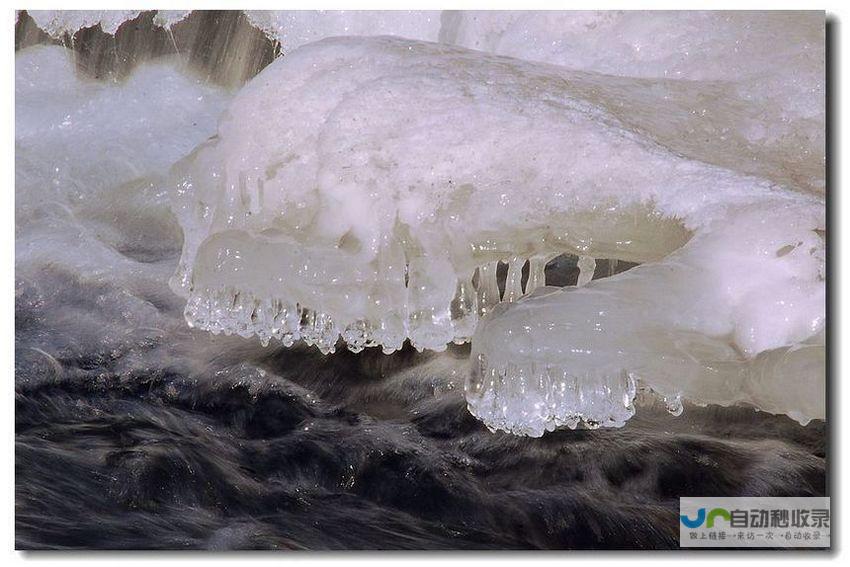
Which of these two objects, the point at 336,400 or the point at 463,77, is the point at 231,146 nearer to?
the point at 463,77

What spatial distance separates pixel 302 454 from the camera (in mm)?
1760

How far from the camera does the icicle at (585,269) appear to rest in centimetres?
154

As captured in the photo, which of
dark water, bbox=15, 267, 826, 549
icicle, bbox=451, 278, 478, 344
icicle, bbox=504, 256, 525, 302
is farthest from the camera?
dark water, bbox=15, 267, 826, 549

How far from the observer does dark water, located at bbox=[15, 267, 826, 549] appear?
1.71 m

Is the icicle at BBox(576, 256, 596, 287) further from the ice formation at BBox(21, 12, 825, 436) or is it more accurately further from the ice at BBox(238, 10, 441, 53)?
the ice at BBox(238, 10, 441, 53)

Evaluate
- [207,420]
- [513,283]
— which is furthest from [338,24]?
[207,420]

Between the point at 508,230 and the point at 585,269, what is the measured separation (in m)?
0.20

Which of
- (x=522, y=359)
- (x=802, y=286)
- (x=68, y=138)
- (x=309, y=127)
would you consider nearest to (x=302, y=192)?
(x=309, y=127)

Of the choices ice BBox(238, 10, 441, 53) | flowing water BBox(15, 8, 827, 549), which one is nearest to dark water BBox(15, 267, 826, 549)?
flowing water BBox(15, 8, 827, 549)

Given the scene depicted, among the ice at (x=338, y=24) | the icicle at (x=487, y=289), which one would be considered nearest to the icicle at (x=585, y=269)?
the icicle at (x=487, y=289)

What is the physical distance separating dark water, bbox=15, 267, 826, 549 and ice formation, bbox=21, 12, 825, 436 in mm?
232

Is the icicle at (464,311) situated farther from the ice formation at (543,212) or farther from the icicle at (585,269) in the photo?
the icicle at (585,269)

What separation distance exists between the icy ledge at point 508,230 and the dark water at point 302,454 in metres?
0.24

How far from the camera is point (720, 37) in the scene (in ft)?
5.50
